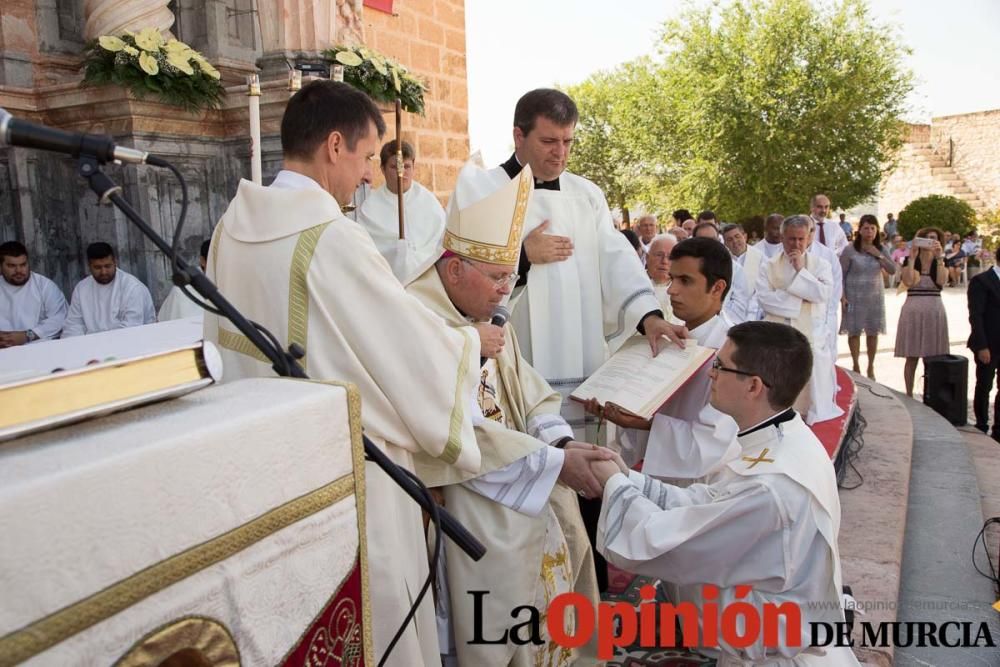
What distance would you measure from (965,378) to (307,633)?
290 inches

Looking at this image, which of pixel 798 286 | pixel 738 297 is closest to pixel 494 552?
pixel 798 286

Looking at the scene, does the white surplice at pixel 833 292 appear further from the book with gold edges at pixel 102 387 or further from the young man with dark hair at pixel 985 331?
the book with gold edges at pixel 102 387

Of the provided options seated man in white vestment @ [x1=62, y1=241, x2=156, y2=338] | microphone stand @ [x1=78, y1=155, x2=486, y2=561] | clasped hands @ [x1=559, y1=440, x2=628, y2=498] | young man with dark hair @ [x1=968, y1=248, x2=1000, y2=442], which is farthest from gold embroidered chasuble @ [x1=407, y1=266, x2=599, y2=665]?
young man with dark hair @ [x1=968, y1=248, x2=1000, y2=442]

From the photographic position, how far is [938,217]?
2056 centimetres

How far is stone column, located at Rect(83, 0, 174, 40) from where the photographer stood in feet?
16.8

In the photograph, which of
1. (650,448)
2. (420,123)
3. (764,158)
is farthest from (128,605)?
(764,158)

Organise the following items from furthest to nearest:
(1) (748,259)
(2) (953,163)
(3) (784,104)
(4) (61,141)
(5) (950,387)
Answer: (2) (953,163), (3) (784,104), (1) (748,259), (5) (950,387), (4) (61,141)

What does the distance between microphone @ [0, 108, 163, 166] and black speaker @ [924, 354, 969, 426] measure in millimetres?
7295

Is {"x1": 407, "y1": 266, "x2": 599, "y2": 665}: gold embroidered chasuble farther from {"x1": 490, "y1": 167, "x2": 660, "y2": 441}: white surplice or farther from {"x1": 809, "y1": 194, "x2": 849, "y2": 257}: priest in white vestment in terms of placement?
{"x1": 809, "y1": 194, "x2": 849, "y2": 257}: priest in white vestment

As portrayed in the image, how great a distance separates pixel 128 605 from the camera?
942mm

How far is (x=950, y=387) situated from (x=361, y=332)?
672 cm

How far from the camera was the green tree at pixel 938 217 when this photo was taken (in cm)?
2028

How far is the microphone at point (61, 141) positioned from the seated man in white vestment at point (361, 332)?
677 mm

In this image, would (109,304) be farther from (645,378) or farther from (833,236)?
(833,236)
